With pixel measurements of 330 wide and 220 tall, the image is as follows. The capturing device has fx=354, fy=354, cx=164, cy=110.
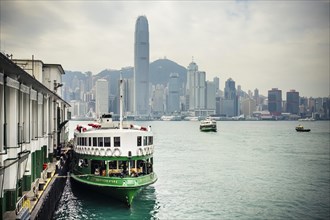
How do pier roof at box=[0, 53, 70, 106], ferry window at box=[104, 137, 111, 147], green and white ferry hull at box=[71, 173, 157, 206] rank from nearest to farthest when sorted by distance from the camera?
pier roof at box=[0, 53, 70, 106] → green and white ferry hull at box=[71, 173, 157, 206] → ferry window at box=[104, 137, 111, 147]

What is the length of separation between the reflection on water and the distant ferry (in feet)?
2.87

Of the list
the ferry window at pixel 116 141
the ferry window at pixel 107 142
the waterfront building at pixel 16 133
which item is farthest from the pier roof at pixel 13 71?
the ferry window at pixel 116 141

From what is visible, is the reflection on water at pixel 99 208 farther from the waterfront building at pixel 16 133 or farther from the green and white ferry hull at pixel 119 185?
the waterfront building at pixel 16 133

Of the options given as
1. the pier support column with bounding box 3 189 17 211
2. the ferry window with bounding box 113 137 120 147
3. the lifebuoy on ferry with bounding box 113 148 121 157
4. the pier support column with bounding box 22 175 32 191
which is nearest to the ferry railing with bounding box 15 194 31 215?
the pier support column with bounding box 3 189 17 211

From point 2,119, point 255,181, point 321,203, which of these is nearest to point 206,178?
point 255,181

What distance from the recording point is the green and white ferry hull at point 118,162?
28.5m

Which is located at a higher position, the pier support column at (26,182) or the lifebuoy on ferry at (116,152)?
the lifebuoy on ferry at (116,152)

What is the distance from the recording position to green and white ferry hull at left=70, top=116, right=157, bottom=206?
28.5 metres

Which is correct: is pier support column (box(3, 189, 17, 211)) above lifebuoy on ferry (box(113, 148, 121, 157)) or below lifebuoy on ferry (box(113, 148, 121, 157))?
below

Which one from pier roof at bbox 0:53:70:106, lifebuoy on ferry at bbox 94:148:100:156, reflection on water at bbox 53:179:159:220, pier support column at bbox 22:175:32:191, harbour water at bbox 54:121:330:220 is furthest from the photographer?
harbour water at bbox 54:121:330:220

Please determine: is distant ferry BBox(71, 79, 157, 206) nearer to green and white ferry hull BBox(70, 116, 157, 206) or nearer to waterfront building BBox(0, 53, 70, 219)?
green and white ferry hull BBox(70, 116, 157, 206)

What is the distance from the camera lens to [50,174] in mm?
32469

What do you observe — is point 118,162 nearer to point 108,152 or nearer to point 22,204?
point 108,152

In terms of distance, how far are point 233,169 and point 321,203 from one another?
23.2m
